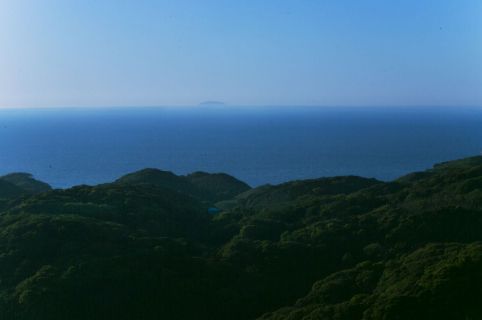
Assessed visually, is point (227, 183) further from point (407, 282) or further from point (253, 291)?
point (407, 282)

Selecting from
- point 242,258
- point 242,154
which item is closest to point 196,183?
point 242,258

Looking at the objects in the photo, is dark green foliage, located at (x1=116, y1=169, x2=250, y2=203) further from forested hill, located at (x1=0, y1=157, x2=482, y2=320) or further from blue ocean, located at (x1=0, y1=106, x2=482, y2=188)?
blue ocean, located at (x1=0, y1=106, x2=482, y2=188)

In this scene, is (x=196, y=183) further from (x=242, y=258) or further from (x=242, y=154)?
(x=242, y=154)

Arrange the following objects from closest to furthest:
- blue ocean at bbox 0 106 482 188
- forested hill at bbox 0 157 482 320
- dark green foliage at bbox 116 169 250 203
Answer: forested hill at bbox 0 157 482 320 < dark green foliage at bbox 116 169 250 203 < blue ocean at bbox 0 106 482 188

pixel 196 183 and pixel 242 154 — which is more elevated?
pixel 196 183

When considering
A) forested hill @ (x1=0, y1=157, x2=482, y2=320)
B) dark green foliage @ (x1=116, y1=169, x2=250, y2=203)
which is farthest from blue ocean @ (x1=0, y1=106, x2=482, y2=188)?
forested hill @ (x1=0, y1=157, x2=482, y2=320)

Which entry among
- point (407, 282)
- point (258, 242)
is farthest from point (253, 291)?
point (407, 282)

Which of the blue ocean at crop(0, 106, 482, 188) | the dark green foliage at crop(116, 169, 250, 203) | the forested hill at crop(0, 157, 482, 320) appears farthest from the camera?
the blue ocean at crop(0, 106, 482, 188)

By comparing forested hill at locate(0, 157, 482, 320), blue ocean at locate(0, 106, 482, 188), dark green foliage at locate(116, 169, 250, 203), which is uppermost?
forested hill at locate(0, 157, 482, 320)

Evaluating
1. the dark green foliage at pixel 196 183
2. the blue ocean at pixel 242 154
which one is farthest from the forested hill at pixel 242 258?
the blue ocean at pixel 242 154

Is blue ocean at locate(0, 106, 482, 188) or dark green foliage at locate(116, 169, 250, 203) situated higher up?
dark green foliage at locate(116, 169, 250, 203)
